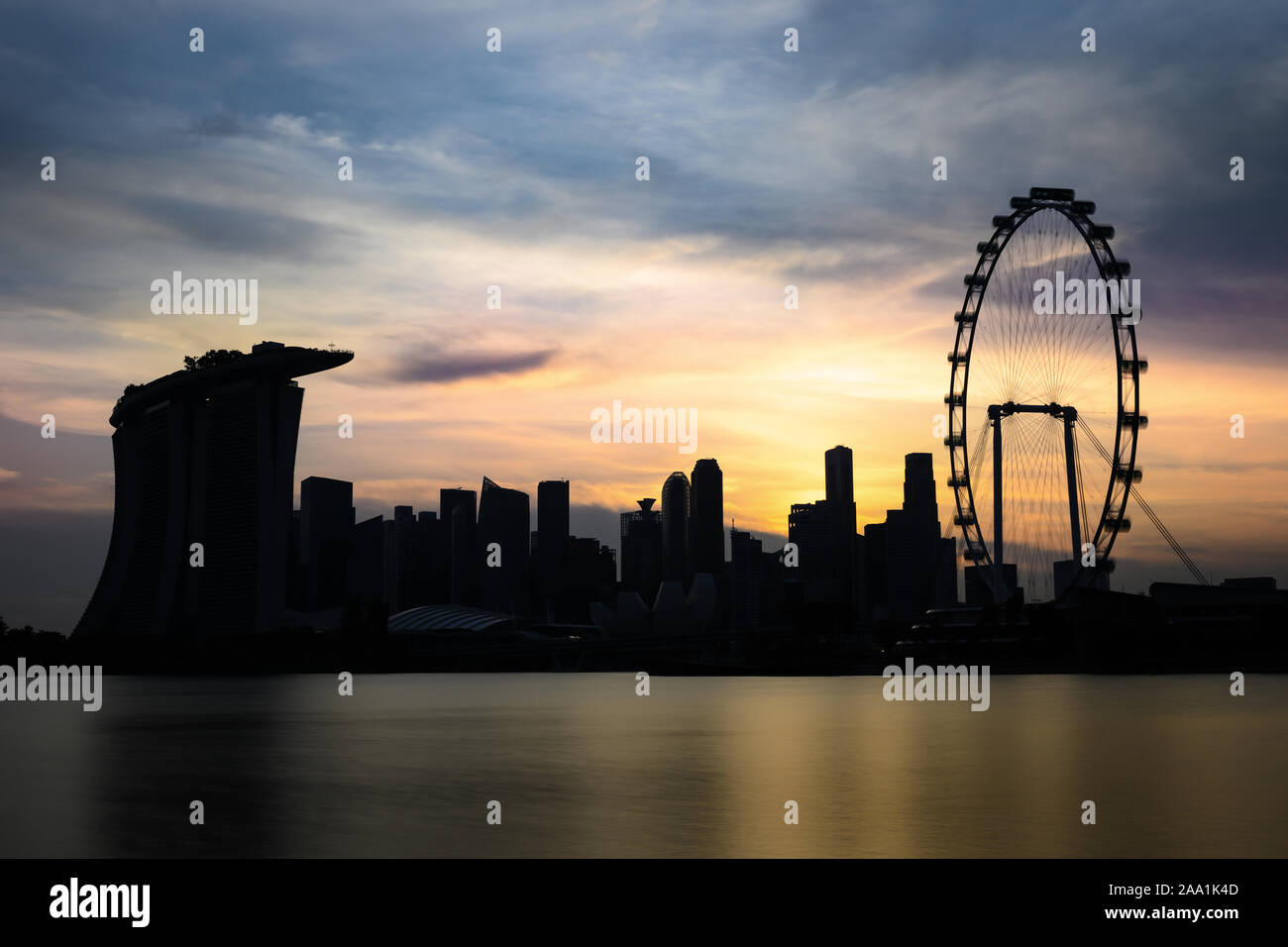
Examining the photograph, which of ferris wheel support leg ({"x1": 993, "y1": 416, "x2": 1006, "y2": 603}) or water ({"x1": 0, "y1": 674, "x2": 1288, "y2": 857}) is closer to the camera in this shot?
water ({"x1": 0, "y1": 674, "x2": 1288, "y2": 857})

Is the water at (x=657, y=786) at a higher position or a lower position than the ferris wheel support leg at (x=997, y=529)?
lower

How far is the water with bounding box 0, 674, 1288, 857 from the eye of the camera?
2761 cm

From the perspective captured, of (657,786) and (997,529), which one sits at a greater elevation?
(997,529)

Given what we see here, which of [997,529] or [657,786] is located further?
[997,529]

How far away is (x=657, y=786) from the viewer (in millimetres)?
39688

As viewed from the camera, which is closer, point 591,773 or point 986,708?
point 591,773

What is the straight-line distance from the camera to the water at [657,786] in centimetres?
2761

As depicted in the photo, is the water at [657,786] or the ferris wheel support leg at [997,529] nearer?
the water at [657,786]

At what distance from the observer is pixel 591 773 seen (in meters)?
43.7

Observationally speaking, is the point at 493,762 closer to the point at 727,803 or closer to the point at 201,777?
the point at 201,777

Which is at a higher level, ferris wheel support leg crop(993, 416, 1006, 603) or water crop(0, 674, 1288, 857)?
ferris wheel support leg crop(993, 416, 1006, 603)
